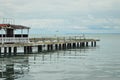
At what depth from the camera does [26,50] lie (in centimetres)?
6344

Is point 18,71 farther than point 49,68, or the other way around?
point 49,68

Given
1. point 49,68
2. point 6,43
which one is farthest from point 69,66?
point 6,43

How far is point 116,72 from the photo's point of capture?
41.5 meters

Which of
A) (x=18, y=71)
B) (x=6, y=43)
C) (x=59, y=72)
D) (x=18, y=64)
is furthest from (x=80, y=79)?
(x=6, y=43)

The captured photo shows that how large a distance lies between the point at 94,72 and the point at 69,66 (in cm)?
663

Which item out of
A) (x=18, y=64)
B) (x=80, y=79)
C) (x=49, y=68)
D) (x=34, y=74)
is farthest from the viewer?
(x=18, y=64)

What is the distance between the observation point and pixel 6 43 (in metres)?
58.0

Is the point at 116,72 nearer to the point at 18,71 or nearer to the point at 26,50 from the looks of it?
the point at 18,71

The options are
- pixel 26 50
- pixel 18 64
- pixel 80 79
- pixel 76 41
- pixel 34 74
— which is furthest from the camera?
pixel 76 41

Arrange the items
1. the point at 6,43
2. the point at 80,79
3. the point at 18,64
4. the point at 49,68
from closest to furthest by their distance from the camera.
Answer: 1. the point at 80,79
2. the point at 49,68
3. the point at 18,64
4. the point at 6,43

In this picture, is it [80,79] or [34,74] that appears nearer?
[80,79]

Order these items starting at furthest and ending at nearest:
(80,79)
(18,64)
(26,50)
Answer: (26,50) < (18,64) < (80,79)

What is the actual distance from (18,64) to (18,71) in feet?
22.3

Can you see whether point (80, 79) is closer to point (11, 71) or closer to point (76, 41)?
point (11, 71)
